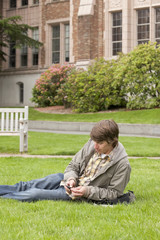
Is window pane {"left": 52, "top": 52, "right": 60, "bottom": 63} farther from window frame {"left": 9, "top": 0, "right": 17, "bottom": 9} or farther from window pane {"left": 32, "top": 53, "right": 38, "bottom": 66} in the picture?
window frame {"left": 9, "top": 0, "right": 17, "bottom": 9}

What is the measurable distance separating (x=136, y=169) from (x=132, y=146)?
374 centimetres

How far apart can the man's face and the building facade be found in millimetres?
22456

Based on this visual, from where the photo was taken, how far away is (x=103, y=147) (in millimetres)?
3775

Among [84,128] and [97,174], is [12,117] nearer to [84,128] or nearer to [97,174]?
[97,174]

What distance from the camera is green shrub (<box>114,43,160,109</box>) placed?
18922 millimetres

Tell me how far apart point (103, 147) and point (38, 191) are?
2.97 ft

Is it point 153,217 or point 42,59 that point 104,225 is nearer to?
point 153,217

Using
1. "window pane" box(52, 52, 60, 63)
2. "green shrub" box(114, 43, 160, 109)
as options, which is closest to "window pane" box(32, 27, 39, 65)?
"window pane" box(52, 52, 60, 63)

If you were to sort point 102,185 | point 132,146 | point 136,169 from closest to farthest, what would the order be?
point 102,185 → point 136,169 → point 132,146

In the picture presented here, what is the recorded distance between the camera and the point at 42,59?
30359 millimetres

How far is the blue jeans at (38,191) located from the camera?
4164 millimetres

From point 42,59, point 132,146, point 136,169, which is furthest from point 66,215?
point 42,59

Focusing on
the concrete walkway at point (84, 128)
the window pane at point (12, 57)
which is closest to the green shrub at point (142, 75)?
the concrete walkway at point (84, 128)

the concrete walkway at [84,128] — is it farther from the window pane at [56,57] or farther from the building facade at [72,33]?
the window pane at [56,57]
